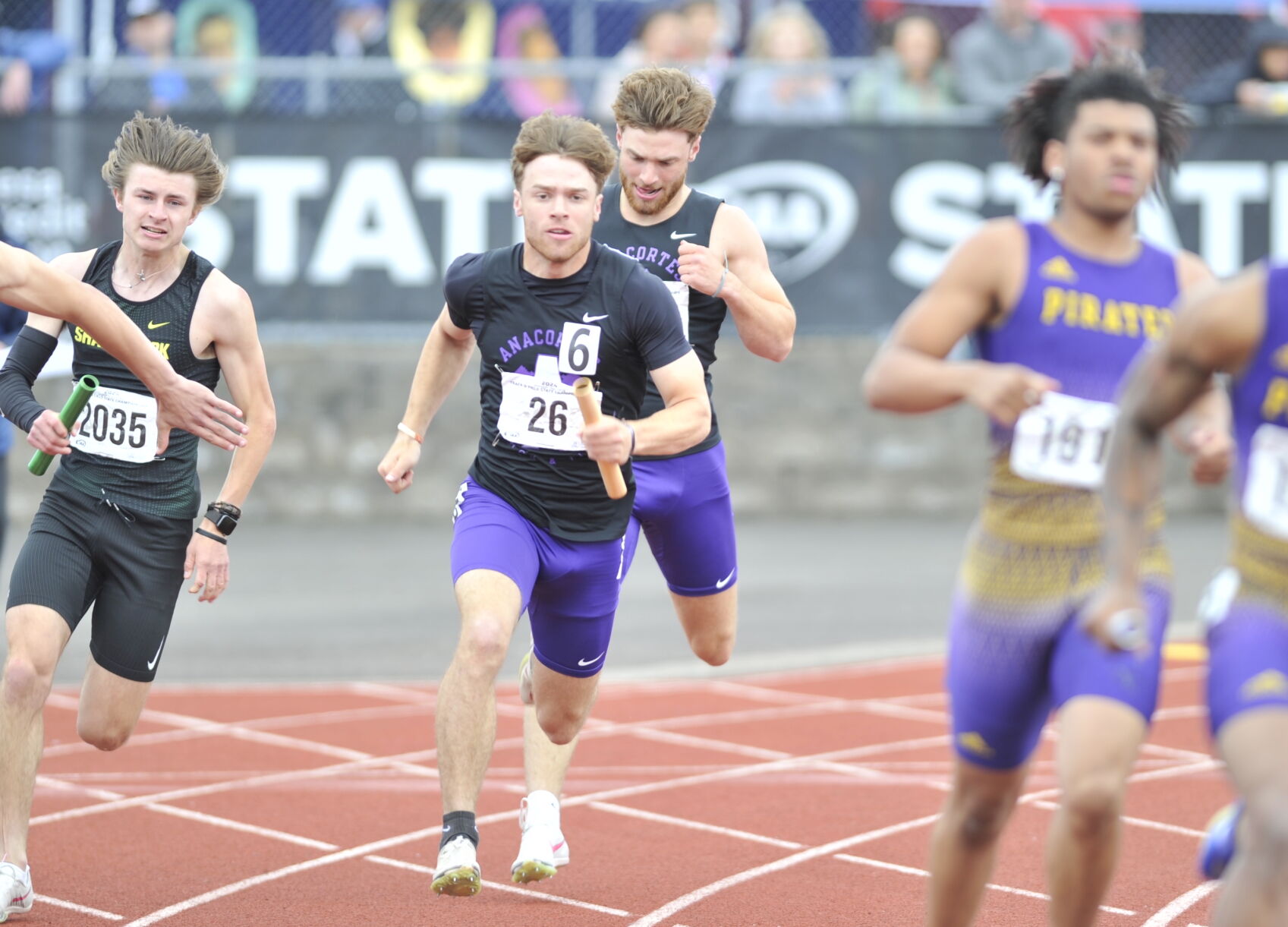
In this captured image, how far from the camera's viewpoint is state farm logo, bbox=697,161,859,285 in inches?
532

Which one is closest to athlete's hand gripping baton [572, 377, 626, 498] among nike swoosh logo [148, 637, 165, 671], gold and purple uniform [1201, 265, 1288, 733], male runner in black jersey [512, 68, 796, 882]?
male runner in black jersey [512, 68, 796, 882]

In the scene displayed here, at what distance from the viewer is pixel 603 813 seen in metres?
6.64

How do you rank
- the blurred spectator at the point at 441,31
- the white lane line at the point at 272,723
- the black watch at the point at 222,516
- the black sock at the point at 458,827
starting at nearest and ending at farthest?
the black sock at the point at 458,827 < the black watch at the point at 222,516 < the white lane line at the point at 272,723 < the blurred spectator at the point at 441,31

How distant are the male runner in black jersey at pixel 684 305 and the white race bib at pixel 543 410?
0.66 meters

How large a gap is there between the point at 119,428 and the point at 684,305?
6.16 ft

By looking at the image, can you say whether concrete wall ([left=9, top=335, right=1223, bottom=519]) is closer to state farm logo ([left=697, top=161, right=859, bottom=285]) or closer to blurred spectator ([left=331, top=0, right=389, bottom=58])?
state farm logo ([left=697, top=161, right=859, bottom=285])

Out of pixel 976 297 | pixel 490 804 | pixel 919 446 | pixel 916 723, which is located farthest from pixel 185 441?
pixel 919 446

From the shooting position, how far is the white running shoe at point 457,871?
485 centimetres

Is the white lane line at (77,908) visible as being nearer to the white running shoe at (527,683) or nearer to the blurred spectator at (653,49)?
the white running shoe at (527,683)

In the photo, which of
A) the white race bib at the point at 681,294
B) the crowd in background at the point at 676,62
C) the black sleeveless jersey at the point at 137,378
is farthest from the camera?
the crowd in background at the point at 676,62

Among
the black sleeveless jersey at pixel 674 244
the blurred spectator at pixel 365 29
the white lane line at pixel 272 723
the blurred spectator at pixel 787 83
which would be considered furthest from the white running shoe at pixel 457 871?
the blurred spectator at pixel 365 29

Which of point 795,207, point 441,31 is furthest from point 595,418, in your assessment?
point 441,31

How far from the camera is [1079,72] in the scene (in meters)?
4.17

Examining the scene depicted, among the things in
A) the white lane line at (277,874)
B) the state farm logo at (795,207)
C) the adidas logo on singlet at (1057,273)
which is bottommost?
the white lane line at (277,874)
